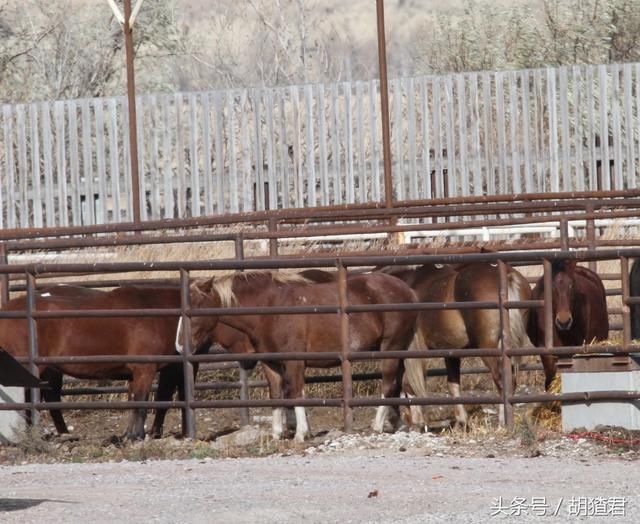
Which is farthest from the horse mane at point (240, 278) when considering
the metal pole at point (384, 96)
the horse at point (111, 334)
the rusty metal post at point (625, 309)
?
the metal pole at point (384, 96)

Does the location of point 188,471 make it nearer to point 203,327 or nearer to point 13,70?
point 203,327

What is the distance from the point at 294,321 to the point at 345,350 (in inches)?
41.7

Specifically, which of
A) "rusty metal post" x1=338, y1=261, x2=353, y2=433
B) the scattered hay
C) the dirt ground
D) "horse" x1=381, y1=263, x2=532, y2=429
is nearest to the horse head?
"horse" x1=381, y1=263, x2=532, y2=429

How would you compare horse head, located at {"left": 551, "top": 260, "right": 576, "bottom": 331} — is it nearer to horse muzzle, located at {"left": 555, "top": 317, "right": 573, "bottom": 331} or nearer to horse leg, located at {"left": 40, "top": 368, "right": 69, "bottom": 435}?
horse muzzle, located at {"left": 555, "top": 317, "right": 573, "bottom": 331}

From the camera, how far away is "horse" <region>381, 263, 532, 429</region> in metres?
12.6

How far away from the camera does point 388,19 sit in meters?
70.8

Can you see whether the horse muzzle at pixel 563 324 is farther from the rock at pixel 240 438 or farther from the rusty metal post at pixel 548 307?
the rock at pixel 240 438

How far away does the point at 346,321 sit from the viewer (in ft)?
37.1

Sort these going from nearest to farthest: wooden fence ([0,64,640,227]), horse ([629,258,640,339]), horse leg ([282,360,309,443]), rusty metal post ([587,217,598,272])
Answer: horse leg ([282,360,309,443]) → horse ([629,258,640,339]) → rusty metal post ([587,217,598,272]) → wooden fence ([0,64,640,227])

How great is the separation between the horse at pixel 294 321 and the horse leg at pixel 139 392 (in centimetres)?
52

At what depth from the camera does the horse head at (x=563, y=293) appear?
1251 centimetres

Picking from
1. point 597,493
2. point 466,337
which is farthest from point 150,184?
point 597,493

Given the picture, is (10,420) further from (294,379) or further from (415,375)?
(415,375)

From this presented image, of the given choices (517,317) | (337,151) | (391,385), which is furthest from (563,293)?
(337,151)
